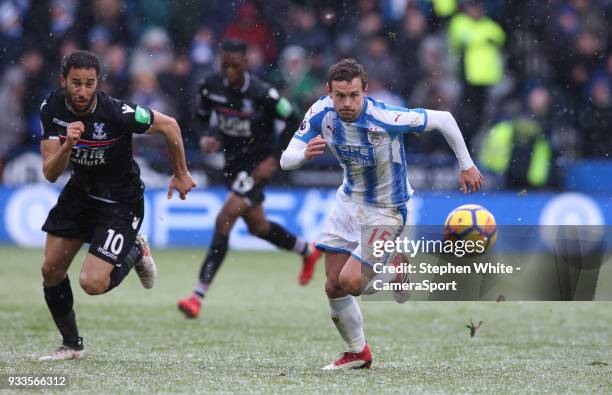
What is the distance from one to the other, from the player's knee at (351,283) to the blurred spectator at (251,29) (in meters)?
9.21

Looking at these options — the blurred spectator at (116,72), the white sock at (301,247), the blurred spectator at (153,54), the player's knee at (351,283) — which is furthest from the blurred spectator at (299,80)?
the player's knee at (351,283)

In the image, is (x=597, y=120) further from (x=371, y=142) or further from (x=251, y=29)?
(x=371, y=142)

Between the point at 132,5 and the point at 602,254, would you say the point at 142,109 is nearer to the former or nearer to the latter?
the point at 602,254

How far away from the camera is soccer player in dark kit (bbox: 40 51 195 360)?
7.04 m

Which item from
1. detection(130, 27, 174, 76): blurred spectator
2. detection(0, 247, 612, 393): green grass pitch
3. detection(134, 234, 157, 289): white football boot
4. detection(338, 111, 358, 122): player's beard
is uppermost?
detection(130, 27, 174, 76): blurred spectator

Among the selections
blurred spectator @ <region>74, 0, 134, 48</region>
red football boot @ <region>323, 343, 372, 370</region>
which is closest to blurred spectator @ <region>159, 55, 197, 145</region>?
blurred spectator @ <region>74, 0, 134, 48</region>

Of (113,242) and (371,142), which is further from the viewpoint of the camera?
(113,242)

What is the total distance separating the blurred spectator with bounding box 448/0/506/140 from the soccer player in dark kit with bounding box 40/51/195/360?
8311 millimetres

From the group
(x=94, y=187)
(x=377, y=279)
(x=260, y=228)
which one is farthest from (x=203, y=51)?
(x=377, y=279)

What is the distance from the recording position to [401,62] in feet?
50.9

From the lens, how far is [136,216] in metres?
7.61

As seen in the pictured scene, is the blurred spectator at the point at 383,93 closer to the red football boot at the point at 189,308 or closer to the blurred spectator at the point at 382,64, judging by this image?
the blurred spectator at the point at 382,64

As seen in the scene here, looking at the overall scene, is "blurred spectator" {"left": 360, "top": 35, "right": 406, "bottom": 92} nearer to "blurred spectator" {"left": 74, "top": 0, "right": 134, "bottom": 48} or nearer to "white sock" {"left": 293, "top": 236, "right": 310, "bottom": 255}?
"blurred spectator" {"left": 74, "top": 0, "right": 134, "bottom": 48}

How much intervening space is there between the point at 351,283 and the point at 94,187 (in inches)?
70.3
